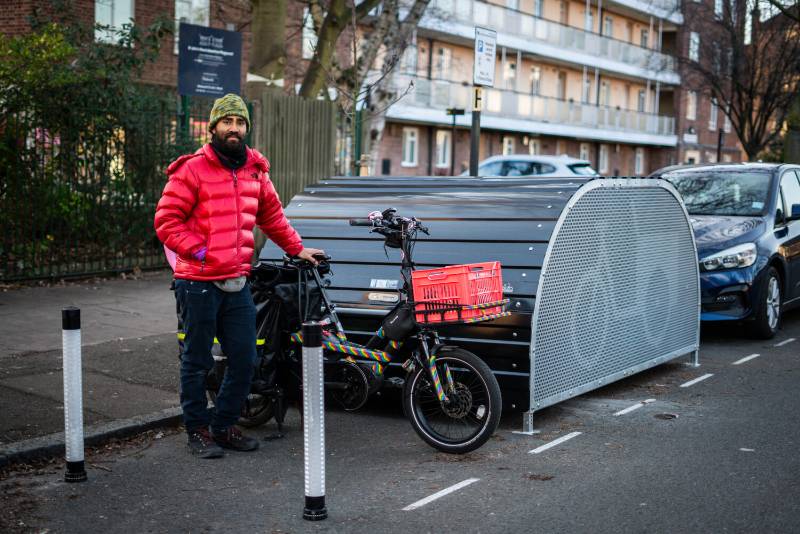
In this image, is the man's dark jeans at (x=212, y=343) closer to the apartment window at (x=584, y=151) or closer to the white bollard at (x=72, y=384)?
the white bollard at (x=72, y=384)

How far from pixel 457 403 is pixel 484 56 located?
229 inches

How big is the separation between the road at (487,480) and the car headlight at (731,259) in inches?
121

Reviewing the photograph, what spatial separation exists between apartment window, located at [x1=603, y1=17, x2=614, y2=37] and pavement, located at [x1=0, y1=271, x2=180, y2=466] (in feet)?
140

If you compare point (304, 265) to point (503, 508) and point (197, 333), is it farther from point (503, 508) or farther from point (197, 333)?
point (503, 508)

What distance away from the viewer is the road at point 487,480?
4863mm

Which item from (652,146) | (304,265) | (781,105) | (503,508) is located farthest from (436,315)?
(652,146)

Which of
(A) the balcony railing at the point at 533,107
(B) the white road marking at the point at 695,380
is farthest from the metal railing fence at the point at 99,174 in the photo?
(A) the balcony railing at the point at 533,107

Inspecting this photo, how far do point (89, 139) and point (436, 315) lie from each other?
802 cm

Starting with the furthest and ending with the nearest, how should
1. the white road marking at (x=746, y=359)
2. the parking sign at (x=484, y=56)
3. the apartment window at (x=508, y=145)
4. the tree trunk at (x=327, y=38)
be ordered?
the apartment window at (x=508, y=145) < the tree trunk at (x=327, y=38) < the parking sign at (x=484, y=56) < the white road marking at (x=746, y=359)

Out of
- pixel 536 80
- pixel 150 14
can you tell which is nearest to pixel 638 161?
pixel 536 80

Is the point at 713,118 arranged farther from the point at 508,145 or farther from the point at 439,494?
the point at 439,494

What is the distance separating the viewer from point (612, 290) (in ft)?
24.3

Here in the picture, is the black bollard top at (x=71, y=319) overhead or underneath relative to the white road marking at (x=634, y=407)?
overhead

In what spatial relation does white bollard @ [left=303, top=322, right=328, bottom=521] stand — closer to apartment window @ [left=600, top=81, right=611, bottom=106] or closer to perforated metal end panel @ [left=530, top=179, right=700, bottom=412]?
perforated metal end panel @ [left=530, top=179, right=700, bottom=412]
